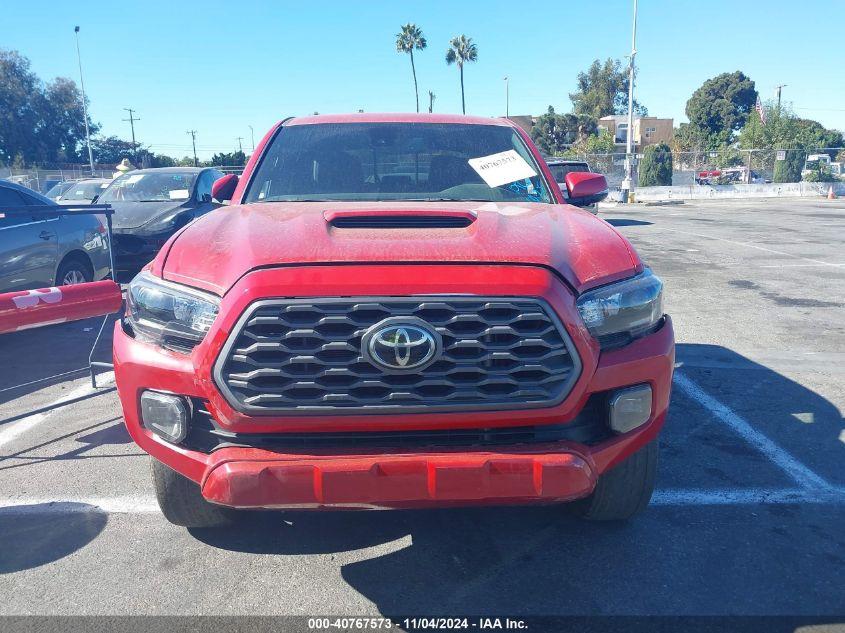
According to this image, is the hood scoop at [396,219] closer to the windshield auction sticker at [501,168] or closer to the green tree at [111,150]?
the windshield auction sticker at [501,168]

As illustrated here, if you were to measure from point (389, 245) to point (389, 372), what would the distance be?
1.59ft

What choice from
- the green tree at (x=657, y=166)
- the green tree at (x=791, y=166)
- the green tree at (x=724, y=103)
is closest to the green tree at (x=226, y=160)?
the green tree at (x=657, y=166)

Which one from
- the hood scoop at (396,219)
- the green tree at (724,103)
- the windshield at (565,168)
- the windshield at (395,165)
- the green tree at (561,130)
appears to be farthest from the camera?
the green tree at (724,103)

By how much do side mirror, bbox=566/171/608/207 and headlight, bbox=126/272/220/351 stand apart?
2.51 meters

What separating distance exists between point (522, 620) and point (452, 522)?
79 cm

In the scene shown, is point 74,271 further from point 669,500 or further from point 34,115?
point 34,115

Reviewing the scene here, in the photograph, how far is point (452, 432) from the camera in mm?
2441

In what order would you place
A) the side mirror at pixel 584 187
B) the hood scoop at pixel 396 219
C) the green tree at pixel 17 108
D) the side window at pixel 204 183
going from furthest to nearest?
the green tree at pixel 17 108 < the side window at pixel 204 183 < the side mirror at pixel 584 187 < the hood scoop at pixel 396 219

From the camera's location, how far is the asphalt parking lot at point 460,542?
8.86ft

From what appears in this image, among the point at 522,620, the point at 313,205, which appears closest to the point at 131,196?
the point at 313,205

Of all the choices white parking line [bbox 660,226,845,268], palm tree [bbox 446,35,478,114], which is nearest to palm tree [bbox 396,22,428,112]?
palm tree [bbox 446,35,478,114]

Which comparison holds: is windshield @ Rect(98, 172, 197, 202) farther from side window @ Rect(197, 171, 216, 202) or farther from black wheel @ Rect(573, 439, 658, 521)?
black wheel @ Rect(573, 439, 658, 521)

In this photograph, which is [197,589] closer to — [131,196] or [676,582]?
[676,582]

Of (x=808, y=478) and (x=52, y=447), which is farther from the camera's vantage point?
(x=52, y=447)
